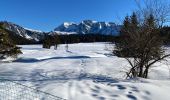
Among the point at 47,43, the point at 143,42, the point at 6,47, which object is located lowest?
the point at 6,47

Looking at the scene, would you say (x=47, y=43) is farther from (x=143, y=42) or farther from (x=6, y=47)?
(x=143, y=42)

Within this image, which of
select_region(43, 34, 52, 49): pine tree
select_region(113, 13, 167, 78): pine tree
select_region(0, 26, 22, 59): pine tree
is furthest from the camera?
select_region(43, 34, 52, 49): pine tree

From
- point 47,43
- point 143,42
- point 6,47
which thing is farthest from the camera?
point 47,43

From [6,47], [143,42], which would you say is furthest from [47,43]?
[143,42]

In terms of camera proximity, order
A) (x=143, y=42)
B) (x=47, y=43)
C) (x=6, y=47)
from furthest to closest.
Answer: (x=47, y=43), (x=6, y=47), (x=143, y=42)

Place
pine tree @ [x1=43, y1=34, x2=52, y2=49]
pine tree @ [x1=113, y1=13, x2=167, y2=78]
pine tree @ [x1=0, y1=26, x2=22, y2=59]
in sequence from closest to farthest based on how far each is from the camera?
pine tree @ [x1=113, y1=13, x2=167, y2=78] → pine tree @ [x1=0, y1=26, x2=22, y2=59] → pine tree @ [x1=43, y1=34, x2=52, y2=49]

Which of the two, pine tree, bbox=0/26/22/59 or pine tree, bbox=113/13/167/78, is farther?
pine tree, bbox=0/26/22/59

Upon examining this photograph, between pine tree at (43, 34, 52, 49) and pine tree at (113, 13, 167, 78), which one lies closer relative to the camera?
pine tree at (113, 13, 167, 78)

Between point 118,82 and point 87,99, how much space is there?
2.88 m

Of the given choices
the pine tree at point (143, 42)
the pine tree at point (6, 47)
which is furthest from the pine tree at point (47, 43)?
the pine tree at point (143, 42)

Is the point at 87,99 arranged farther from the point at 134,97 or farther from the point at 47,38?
the point at 47,38

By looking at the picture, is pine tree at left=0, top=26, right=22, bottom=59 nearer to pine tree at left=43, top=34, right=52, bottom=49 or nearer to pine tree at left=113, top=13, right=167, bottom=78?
pine tree at left=113, top=13, right=167, bottom=78

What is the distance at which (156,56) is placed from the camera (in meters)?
16.8

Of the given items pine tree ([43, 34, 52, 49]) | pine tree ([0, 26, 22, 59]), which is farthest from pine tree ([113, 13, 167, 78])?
pine tree ([43, 34, 52, 49])
